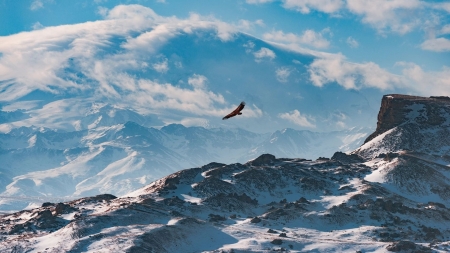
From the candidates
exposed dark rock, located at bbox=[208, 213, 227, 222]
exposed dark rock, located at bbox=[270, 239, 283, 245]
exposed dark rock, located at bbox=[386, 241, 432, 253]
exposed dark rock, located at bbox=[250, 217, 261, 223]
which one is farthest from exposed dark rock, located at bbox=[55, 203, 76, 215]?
exposed dark rock, located at bbox=[386, 241, 432, 253]

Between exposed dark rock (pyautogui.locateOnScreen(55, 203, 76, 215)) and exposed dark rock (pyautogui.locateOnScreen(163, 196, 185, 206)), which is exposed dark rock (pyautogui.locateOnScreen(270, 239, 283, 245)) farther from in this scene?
exposed dark rock (pyautogui.locateOnScreen(55, 203, 76, 215))

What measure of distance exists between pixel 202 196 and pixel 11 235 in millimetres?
51653

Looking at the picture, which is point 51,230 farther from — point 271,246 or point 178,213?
point 271,246

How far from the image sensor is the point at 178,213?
582 feet

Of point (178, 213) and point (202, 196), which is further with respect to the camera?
point (202, 196)

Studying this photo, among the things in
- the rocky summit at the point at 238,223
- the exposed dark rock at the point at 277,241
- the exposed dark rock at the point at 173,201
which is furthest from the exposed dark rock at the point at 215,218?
the exposed dark rock at the point at 277,241

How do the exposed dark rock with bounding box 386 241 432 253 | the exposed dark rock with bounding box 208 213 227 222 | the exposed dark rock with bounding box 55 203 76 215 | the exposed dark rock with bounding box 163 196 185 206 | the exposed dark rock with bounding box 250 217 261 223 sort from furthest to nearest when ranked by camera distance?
1. the exposed dark rock with bounding box 163 196 185 206
2. the exposed dark rock with bounding box 55 203 76 215
3. the exposed dark rock with bounding box 208 213 227 222
4. the exposed dark rock with bounding box 250 217 261 223
5. the exposed dark rock with bounding box 386 241 432 253

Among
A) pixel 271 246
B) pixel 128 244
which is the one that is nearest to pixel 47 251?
pixel 128 244

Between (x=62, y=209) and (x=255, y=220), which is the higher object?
(x=62, y=209)

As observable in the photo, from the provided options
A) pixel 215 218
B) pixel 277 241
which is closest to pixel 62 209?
pixel 215 218

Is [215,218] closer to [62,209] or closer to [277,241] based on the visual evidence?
[277,241]

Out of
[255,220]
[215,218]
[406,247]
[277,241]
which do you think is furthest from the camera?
[215,218]

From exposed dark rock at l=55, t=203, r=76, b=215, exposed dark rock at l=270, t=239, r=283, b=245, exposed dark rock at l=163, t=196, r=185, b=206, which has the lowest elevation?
exposed dark rock at l=270, t=239, r=283, b=245

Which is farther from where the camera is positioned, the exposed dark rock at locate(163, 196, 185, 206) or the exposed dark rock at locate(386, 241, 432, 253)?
the exposed dark rock at locate(163, 196, 185, 206)
